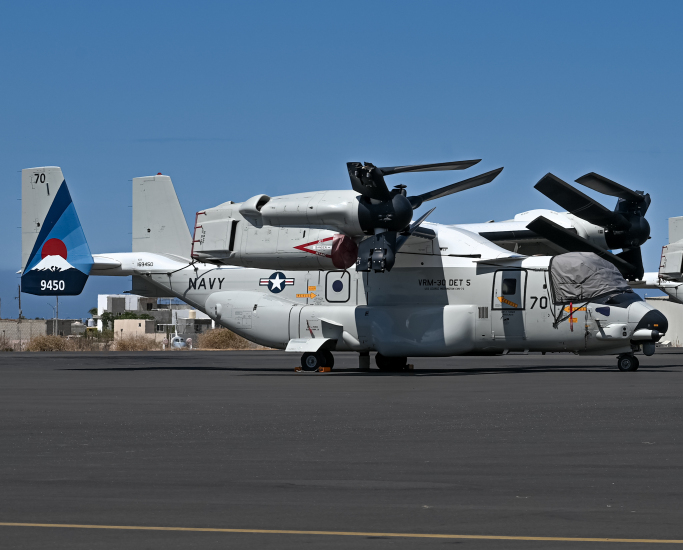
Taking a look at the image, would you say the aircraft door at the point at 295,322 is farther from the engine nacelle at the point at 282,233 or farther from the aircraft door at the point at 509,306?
the aircraft door at the point at 509,306

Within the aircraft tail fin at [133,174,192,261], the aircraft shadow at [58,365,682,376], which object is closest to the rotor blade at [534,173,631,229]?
the aircraft shadow at [58,365,682,376]

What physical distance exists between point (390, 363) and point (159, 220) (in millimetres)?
9481

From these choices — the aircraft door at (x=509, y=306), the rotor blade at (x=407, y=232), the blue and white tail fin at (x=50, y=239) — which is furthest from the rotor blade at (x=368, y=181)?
the blue and white tail fin at (x=50, y=239)

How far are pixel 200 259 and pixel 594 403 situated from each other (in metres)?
14.9

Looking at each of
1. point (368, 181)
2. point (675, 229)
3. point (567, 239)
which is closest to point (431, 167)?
point (368, 181)

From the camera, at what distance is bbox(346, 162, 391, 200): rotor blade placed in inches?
976

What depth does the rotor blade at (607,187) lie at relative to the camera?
2766 centimetres

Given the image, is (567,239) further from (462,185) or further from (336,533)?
(336,533)

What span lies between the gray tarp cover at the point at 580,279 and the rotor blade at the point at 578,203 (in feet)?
7.00

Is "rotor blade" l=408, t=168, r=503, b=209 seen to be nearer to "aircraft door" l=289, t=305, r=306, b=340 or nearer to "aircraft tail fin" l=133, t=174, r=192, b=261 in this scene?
"aircraft door" l=289, t=305, r=306, b=340

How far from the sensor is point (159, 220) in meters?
32.5

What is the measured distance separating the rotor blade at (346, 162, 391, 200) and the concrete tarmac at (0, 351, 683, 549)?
874 cm

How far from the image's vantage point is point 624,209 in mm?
29156

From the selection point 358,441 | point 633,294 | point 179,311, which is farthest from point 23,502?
point 179,311
